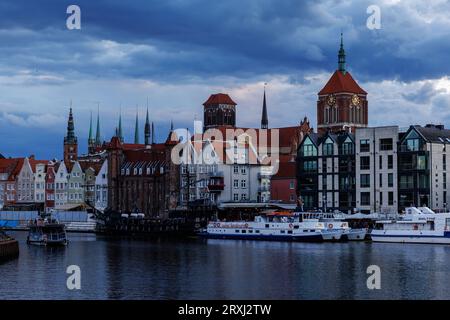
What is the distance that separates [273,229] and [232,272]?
158 feet

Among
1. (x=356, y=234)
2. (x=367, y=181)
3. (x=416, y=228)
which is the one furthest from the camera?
(x=367, y=181)

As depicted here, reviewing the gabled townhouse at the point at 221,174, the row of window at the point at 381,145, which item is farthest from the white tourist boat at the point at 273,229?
the gabled townhouse at the point at 221,174

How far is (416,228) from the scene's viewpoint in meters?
115

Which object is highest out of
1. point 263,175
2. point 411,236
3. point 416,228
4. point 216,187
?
point 263,175

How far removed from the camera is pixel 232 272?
76312 millimetres

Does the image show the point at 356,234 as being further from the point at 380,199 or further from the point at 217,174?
the point at 217,174

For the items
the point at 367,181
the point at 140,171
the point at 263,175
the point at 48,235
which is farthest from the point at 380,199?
the point at 140,171

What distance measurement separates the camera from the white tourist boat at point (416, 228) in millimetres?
112125

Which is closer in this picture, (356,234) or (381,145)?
(356,234)

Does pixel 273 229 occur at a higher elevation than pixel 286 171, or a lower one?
lower

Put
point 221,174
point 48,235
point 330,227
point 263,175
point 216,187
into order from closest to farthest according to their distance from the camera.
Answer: point 48,235 → point 330,227 → point 216,187 → point 221,174 → point 263,175

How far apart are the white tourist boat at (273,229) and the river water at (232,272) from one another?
27.2ft

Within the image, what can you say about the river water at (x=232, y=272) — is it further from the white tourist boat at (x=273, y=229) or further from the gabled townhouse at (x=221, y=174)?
the gabled townhouse at (x=221, y=174)
